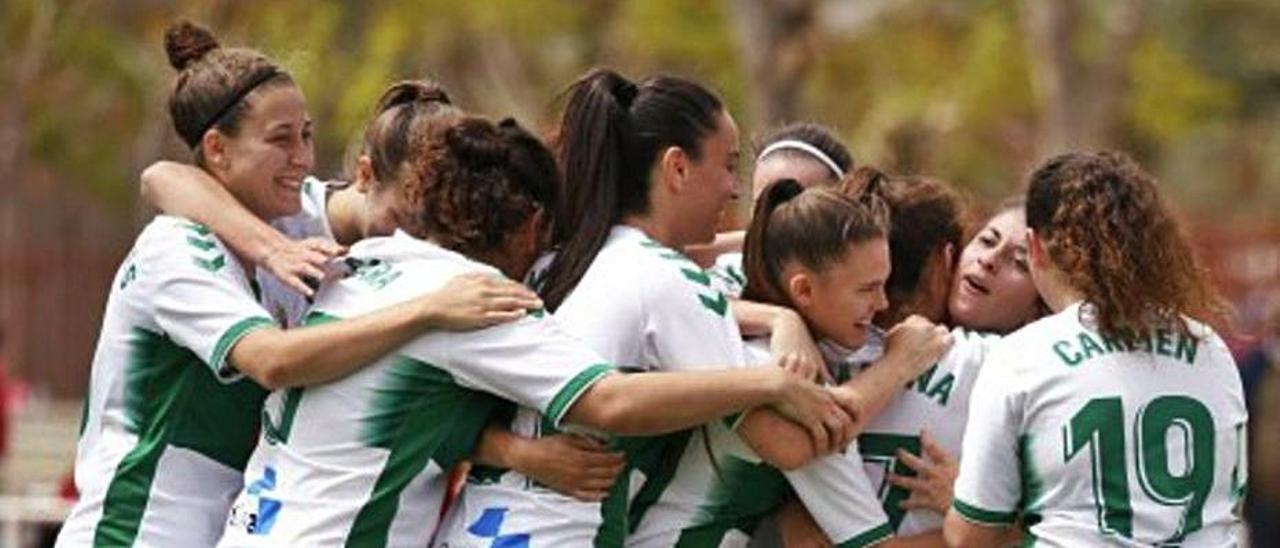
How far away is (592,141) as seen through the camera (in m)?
6.32

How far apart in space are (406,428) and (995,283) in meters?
1.39

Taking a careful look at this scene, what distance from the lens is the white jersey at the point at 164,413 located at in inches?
257

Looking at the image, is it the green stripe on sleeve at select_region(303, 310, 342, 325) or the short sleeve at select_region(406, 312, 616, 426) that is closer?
the short sleeve at select_region(406, 312, 616, 426)

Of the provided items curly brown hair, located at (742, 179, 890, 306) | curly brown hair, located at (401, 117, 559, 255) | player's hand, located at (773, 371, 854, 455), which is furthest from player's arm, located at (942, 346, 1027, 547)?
curly brown hair, located at (401, 117, 559, 255)

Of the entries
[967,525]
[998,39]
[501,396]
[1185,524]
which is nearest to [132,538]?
[501,396]

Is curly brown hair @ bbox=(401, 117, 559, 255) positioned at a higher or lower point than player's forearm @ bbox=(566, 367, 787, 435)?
higher

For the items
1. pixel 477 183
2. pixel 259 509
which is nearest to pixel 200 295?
pixel 259 509

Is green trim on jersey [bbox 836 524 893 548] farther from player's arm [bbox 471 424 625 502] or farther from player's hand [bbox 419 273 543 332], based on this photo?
player's hand [bbox 419 273 543 332]

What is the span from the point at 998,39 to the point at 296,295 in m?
28.4

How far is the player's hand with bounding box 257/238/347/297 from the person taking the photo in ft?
20.7

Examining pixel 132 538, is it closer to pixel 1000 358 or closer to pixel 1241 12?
pixel 1000 358

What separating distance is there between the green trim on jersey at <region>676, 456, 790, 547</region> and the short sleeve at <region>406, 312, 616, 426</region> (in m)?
0.42

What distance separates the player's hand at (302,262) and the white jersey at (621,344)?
1.63 feet

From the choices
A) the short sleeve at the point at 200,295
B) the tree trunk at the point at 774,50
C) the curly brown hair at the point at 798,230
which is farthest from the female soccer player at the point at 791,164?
the tree trunk at the point at 774,50
